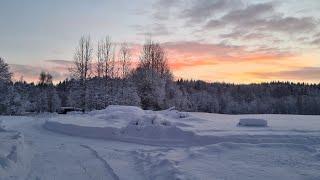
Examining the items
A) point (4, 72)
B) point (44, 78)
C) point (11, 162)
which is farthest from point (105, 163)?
point (44, 78)

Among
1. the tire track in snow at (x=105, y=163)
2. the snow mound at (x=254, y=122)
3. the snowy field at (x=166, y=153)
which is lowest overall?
the tire track in snow at (x=105, y=163)

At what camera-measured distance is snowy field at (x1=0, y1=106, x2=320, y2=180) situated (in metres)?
12.0

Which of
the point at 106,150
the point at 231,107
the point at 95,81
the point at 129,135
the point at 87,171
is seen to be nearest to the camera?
the point at 87,171

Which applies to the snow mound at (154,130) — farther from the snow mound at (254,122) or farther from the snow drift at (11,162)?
the snow drift at (11,162)

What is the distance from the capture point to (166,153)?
53.3 ft

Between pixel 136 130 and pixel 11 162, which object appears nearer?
pixel 11 162

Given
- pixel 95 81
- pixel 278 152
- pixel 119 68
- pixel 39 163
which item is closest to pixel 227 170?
pixel 278 152

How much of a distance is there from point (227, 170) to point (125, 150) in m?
6.98

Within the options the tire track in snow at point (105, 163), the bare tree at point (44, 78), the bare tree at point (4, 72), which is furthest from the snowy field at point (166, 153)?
the bare tree at point (44, 78)

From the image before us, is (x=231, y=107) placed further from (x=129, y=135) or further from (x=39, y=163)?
(x=39, y=163)

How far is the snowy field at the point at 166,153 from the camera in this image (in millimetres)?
11992

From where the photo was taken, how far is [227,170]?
12070 millimetres

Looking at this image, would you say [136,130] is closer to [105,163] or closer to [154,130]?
[154,130]

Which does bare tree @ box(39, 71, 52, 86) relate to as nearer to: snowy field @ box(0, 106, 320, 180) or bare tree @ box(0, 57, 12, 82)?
bare tree @ box(0, 57, 12, 82)
